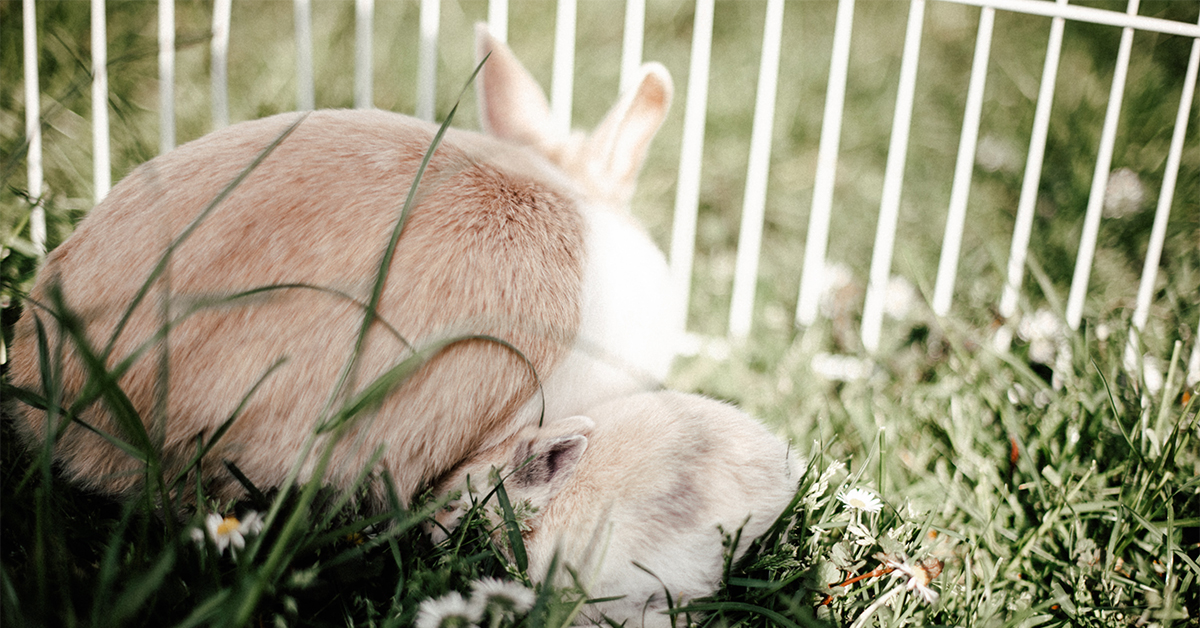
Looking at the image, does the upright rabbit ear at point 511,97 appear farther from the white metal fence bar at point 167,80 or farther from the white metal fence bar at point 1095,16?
the white metal fence bar at point 1095,16

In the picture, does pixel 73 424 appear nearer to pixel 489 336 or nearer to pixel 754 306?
pixel 489 336

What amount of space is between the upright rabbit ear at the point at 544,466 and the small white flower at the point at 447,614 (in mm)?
253

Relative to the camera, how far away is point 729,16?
11.7 feet

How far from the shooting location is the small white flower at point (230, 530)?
1.10 m

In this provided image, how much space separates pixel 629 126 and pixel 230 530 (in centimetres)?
126

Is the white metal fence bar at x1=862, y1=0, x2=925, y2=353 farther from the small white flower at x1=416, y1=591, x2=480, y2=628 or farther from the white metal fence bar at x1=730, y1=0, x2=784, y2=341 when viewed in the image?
the small white flower at x1=416, y1=591, x2=480, y2=628

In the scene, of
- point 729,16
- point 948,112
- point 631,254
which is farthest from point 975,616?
point 729,16

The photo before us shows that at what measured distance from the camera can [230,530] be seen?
1127 millimetres

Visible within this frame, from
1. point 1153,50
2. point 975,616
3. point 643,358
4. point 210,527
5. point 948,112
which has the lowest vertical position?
point 975,616

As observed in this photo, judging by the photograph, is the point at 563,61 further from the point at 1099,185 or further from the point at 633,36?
the point at 1099,185

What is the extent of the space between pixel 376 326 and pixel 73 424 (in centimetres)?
54

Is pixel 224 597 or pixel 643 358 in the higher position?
pixel 643 358

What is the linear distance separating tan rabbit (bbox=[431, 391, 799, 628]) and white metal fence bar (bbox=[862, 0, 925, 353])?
1.02 m

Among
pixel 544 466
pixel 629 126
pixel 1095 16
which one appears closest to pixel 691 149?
pixel 629 126
